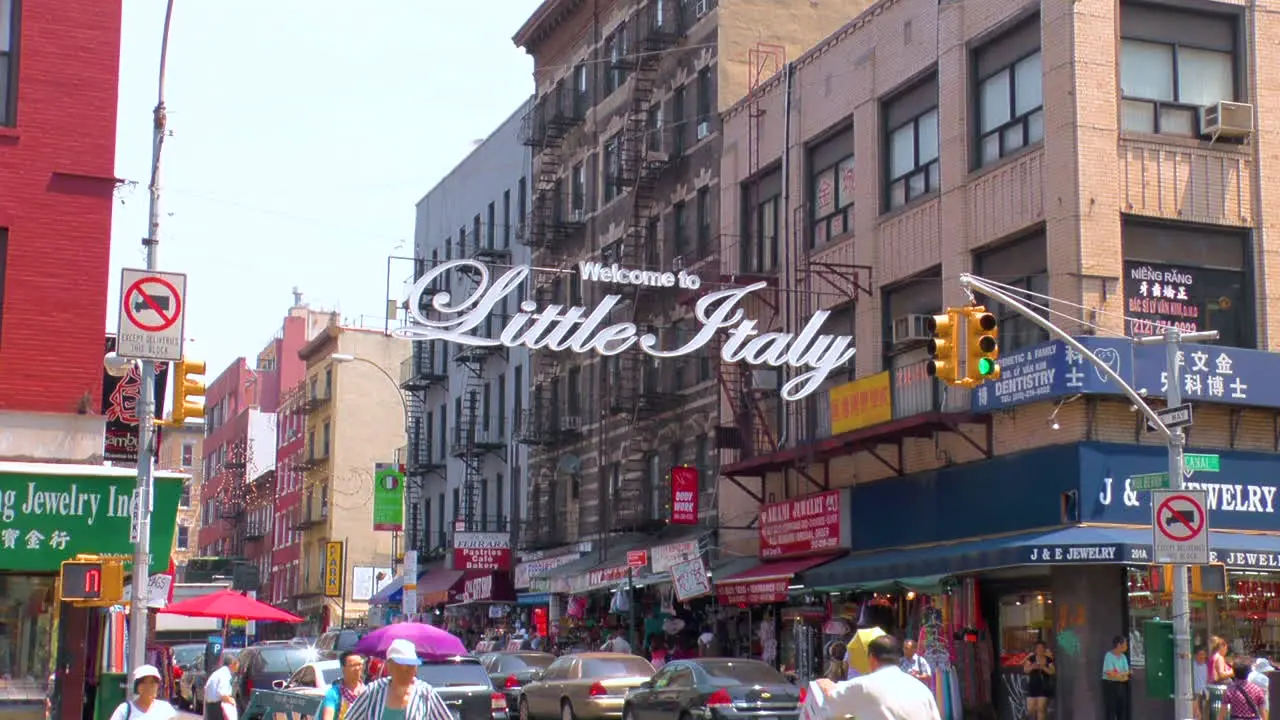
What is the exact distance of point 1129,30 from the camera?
28.6m

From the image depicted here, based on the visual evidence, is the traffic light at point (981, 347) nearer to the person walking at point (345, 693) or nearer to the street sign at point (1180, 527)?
the street sign at point (1180, 527)

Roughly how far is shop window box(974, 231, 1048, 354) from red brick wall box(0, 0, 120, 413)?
14.5 meters

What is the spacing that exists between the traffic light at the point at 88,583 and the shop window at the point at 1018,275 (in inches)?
Result: 591

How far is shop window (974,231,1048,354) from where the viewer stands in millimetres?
28516

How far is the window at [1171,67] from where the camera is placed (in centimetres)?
2855

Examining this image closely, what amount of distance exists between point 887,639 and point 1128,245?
19.4 m

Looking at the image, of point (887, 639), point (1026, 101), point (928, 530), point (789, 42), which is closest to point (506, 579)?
point (789, 42)

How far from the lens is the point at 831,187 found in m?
36.2

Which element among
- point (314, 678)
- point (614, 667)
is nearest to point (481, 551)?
point (614, 667)

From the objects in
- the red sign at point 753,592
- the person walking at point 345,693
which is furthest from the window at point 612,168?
the person walking at point 345,693

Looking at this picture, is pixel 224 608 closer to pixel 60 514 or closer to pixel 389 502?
pixel 60 514

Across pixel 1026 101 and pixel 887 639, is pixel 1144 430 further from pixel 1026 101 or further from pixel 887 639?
pixel 887 639

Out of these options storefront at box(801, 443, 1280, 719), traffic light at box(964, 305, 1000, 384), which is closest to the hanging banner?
storefront at box(801, 443, 1280, 719)

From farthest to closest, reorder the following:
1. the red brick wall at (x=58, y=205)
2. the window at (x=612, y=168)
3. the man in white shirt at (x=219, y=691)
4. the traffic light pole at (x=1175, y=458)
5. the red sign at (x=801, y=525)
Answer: the window at (x=612, y=168)
the red sign at (x=801, y=525)
the red brick wall at (x=58, y=205)
the traffic light pole at (x=1175, y=458)
the man in white shirt at (x=219, y=691)
